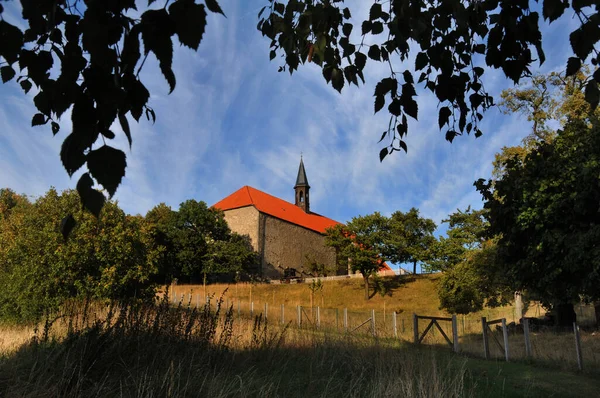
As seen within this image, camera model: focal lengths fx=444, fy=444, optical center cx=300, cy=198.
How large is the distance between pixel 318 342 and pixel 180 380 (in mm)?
3752

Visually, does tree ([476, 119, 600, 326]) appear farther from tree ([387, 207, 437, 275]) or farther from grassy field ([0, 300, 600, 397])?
tree ([387, 207, 437, 275])

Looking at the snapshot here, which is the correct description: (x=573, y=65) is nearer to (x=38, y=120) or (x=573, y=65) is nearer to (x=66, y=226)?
(x=66, y=226)

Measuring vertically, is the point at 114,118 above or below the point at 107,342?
above

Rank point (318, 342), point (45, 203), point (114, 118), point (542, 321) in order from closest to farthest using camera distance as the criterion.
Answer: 1. point (114, 118)
2. point (318, 342)
3. point (45, 203)
4. point (542, 321)

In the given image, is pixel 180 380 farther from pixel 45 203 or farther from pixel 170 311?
pixel 45 203

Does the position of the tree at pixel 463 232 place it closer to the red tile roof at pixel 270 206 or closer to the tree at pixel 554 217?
the tree at pixel 554 217

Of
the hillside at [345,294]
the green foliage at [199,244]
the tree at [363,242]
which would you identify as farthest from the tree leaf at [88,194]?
the green foliage at [199,244]

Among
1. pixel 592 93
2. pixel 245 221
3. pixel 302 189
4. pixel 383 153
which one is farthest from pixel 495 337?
pixel 302 189

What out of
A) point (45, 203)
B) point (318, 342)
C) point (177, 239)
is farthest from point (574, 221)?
point (177, 239)

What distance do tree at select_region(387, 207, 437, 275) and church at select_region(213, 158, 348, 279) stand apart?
868cm

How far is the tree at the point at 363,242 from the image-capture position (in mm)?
43312

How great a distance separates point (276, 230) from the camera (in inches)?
2226

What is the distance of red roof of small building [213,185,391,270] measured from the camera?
57316 millimetres

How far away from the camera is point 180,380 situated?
14.8 ft
